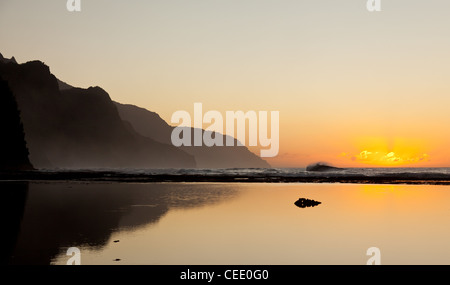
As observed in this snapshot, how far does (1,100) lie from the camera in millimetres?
93125

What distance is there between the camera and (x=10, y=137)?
92.6m

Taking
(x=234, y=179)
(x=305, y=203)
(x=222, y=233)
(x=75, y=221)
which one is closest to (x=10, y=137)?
(x=234, y=179)

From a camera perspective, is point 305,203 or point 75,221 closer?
point 75,221

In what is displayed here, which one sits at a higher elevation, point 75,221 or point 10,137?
point 10,137

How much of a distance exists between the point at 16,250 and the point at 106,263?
3.47 meters

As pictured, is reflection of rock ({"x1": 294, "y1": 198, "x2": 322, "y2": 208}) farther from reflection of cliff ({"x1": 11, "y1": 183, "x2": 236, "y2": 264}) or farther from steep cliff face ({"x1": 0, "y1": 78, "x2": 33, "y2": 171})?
steep cliff face ({"x1": 0, "y1": 78, "x2": 33, "y2": 171})

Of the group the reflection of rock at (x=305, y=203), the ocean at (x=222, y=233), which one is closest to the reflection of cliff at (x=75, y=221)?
the ocean at (x=222, y=233)

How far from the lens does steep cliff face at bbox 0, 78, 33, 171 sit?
90694 millimetres

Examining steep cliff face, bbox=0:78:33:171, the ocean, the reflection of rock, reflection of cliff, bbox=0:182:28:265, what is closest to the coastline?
steep cliff face, bbox=0:78:33:171

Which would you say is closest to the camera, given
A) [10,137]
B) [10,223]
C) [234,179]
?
[10,223]

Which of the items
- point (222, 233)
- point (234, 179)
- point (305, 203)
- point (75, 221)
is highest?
point (234, 179)

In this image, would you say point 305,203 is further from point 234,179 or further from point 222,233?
point 234,179

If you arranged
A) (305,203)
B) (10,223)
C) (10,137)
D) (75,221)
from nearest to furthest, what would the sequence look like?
(10,223)
(75,221)
(305,203)
(10,137)
